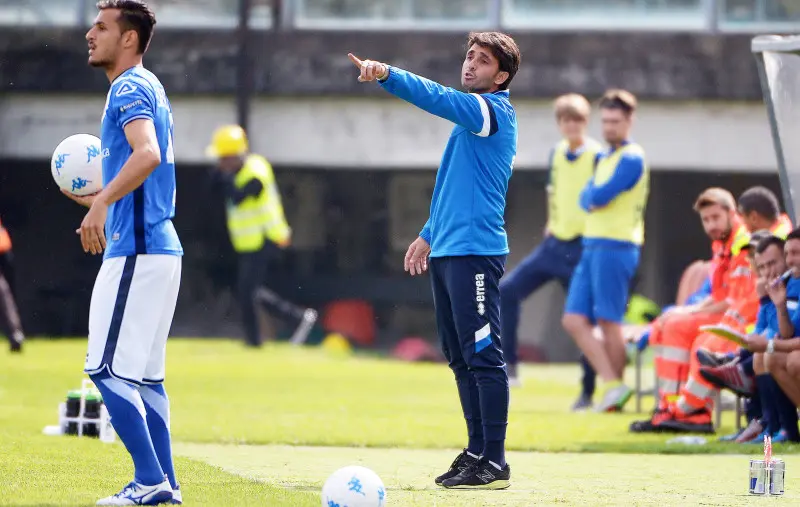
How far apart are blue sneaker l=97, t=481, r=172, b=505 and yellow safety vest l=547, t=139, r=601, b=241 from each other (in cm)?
728

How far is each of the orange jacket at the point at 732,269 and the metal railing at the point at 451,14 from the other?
7780mm

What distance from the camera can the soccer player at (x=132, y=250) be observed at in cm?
580

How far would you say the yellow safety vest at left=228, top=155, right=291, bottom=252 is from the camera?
17.7 meters

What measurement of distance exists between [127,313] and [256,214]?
1208 centimetres

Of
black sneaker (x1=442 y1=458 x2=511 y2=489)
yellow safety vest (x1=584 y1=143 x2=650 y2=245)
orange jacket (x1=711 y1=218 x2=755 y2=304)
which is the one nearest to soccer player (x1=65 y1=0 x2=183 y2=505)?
black sneaker (x1=442 y1=458 x2=511 y2=489)

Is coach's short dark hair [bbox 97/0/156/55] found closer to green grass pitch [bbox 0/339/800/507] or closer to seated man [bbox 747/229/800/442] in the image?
green grass pitch [bbox 0/339/800/507]

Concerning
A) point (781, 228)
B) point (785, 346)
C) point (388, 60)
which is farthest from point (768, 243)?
point (388, 60)

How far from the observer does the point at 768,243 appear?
370 inches

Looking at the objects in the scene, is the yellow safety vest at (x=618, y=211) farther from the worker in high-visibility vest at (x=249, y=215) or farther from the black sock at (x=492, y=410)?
the worker in high-visibility vest at (x=249, y=215)

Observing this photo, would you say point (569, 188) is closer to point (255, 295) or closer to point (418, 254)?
point (418, 254)

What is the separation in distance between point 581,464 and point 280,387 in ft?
17.3

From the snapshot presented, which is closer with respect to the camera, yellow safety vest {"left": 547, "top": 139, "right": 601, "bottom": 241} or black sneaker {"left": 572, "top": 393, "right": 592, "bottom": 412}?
black sneaker {"left": 572, "top": 393, "right": 592, "bottom": 412}

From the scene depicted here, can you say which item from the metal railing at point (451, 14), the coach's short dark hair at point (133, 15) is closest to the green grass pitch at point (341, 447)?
the coach's short dark hair at point (133, 15)

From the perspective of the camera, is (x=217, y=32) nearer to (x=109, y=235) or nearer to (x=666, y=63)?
(x=666, y=63)
